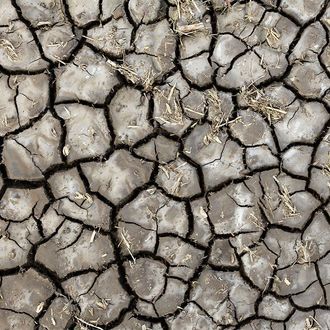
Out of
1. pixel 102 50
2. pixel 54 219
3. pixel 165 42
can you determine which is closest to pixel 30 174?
pixel 54 219

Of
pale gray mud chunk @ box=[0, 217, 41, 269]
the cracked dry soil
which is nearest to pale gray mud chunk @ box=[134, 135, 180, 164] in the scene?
the cracked dry soil

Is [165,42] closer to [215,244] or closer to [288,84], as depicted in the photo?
[288,84]

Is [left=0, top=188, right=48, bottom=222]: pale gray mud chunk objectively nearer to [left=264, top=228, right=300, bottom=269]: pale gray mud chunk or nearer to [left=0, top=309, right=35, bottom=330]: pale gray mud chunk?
[left=0, top=309, right=35, bottom=330]: pale gray mud chunk

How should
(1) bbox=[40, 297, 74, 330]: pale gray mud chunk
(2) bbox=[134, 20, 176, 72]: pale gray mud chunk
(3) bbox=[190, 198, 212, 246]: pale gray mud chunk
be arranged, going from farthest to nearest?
(2) bbox=[134, 20, 176, 72]: pale gray mud chunk
(3) bbox=[190, 198, 212, 246]: pale gray mud chunk
(1) bbox=[40, 297, 74, 330]: pale gray mud chunk

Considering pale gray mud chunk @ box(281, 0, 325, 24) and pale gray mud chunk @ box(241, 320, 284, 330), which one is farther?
pale gray mud chunk @ box(281, 0, 325, 24)

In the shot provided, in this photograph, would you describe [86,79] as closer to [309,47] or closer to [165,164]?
[165,164]

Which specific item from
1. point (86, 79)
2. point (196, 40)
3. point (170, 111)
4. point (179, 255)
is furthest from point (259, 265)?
point (86, 79)

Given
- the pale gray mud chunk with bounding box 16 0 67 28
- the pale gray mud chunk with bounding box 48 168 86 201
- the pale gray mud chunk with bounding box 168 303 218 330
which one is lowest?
the pale gray mud chunk with bounding box 168 303 218 330

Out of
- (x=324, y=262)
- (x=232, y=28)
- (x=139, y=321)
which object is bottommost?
(x=139, y=321)
